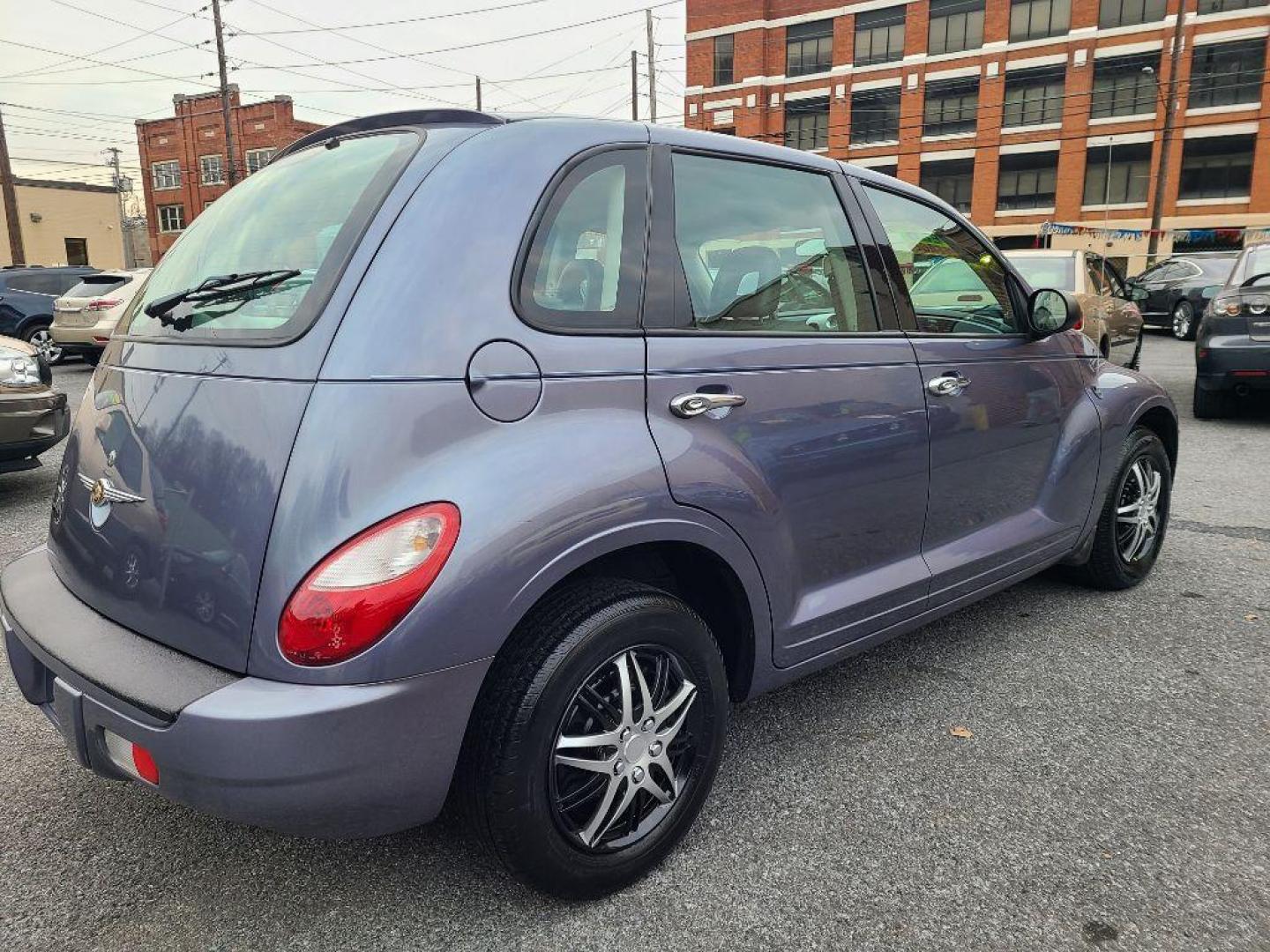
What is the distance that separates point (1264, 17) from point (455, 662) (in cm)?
4697

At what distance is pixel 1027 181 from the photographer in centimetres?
4247

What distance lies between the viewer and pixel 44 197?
154ft

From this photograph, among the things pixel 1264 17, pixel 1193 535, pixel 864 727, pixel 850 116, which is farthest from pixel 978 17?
pixel 864 727

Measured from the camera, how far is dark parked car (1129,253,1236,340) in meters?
16.9

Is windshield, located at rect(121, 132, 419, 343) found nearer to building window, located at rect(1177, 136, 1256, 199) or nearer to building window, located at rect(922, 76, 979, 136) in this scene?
building window, located at rect(1177, 136, 1256, 199)

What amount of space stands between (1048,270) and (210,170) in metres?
57.1

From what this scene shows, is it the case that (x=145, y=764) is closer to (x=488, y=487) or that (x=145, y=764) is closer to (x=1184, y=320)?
(x=488, y=487)

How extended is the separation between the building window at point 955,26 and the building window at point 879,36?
1.51 m

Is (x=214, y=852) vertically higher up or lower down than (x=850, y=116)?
lower down

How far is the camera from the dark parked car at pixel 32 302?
1448 cm

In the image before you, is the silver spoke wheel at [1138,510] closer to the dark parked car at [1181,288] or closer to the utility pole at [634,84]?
the dark parked car at [1181,288]

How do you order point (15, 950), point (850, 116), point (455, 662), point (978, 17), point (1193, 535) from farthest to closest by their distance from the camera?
point (850, 116)
point (978, 17)
point (1193, 535)
point (15, 950)
point (455, 662)

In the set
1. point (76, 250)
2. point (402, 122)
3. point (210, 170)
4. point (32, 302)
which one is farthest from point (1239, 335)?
point (210, 170)

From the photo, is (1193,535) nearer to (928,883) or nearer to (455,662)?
(928,883)
